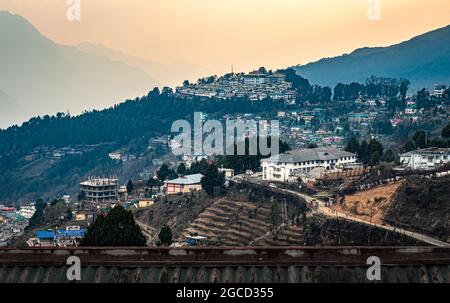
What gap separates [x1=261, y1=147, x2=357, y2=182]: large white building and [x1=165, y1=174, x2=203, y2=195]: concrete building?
5.49 meters

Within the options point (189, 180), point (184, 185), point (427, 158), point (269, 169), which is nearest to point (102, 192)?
point (189, 180)

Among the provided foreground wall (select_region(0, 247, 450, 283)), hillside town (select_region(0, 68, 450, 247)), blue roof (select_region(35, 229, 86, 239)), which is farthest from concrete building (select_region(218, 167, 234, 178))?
foreground wall (select_region(0, 247, 450, 283))

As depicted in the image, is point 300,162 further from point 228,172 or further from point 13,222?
point 13,222

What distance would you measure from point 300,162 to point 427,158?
9.96 meters

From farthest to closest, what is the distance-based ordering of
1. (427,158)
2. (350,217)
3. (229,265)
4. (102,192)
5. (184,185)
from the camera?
(102,192) < (184,185) < (427,158) < (350,217) < (229,265)

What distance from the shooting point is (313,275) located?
27.0ft

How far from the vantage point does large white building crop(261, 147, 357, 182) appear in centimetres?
5250

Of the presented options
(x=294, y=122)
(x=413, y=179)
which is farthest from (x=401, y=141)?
(x=413, y=179)

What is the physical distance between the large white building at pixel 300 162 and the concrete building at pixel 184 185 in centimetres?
549

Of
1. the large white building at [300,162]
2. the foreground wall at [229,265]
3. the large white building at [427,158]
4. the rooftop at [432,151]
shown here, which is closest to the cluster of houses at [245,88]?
the large white building at [300,162]

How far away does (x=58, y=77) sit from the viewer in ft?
616

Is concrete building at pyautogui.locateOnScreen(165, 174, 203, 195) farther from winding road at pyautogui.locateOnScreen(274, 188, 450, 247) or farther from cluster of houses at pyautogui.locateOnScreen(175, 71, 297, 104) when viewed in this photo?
cluster of houses at pyautogui.locateOnScreen(175, 71, 297, 104)

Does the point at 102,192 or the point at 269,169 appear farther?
the point at 102,192

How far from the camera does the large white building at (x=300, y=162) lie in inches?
2067
